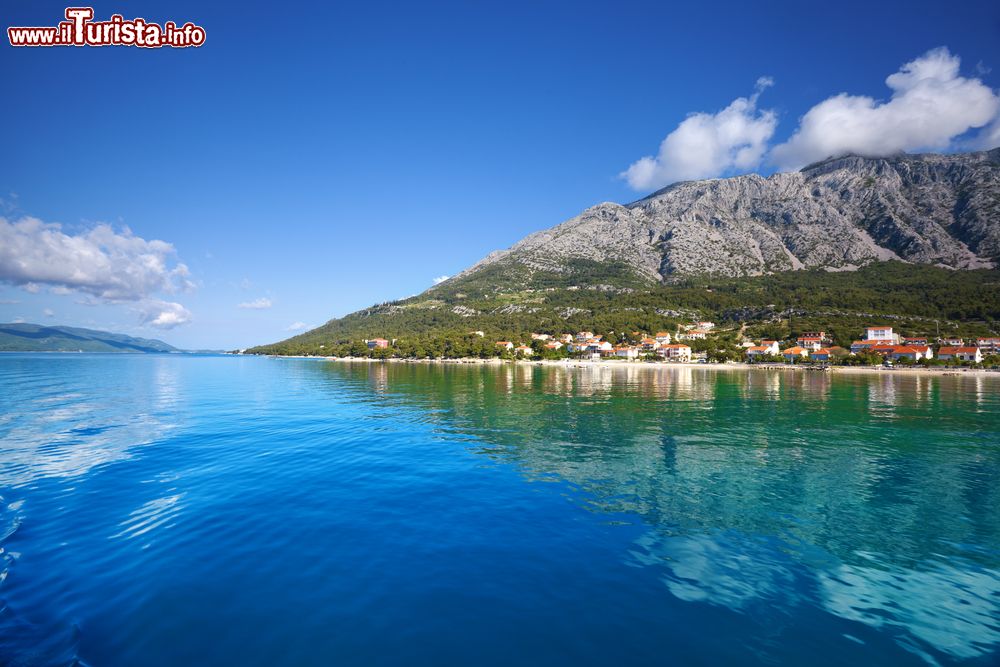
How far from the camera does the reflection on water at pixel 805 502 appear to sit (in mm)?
9336

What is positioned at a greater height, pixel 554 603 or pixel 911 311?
pixel 911 311

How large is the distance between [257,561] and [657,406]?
36773 mm

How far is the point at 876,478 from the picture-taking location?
17953 millimetres

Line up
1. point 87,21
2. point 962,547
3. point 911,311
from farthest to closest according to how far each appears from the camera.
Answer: point 911,311 → point 87,21 → point 962,547

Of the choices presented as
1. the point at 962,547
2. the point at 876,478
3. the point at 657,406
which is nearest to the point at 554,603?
the point at 962,547

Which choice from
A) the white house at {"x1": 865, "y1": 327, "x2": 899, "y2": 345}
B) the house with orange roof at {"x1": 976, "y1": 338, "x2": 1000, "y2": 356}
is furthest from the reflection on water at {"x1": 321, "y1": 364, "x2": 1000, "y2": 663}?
the house with orange roof at {"x1": 976, "y1": 338, "x2": 1000, "y2": 356}

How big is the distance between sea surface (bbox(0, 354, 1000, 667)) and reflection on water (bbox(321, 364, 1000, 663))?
9 centimetres

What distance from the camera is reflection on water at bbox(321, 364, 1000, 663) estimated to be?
30.6 feet

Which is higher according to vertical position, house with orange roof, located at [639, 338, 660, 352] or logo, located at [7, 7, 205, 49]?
logo, located at [7, 7, 205, 49]

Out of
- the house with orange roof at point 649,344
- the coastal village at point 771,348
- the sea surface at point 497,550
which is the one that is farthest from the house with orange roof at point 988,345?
the sea surface at point 497,550

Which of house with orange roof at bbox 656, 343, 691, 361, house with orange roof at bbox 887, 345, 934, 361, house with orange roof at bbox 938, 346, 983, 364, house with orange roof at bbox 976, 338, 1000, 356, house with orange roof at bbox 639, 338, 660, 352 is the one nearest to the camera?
house with orange roof at bbox 938, 346, 983, 364

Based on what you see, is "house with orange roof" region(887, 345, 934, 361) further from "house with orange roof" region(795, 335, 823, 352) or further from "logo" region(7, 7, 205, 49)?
"logo" region(7, 7, 205, 49)

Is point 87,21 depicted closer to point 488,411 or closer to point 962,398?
point 488,411

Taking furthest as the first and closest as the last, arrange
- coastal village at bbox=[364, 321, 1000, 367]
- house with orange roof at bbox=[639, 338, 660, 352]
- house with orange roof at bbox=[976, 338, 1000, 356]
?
Answer: house with orange roof at bbox=[639, 338, 660, 352] → house with orange roof at bbox=[976, 338, 1000, 356] → coastal village at bbox=[364, 321, 1000, 367]
